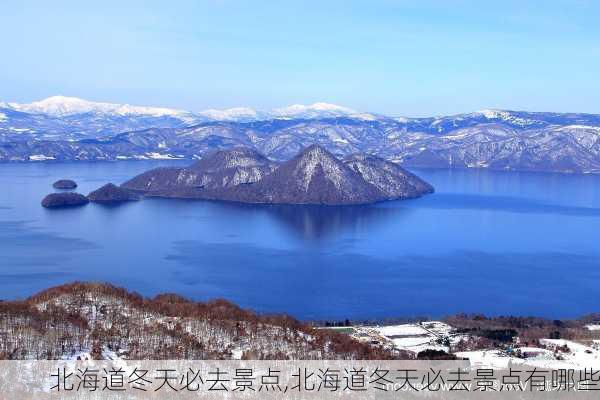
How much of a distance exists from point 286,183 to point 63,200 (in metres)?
23.0

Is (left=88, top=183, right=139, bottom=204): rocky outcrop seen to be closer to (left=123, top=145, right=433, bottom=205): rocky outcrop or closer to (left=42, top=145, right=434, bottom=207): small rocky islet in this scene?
(left=42, top=145, right=434, bottom=207): small rocky islet

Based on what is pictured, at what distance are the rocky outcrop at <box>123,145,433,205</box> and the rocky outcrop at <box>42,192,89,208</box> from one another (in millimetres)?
10934

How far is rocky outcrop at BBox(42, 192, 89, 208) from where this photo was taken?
59.1 m

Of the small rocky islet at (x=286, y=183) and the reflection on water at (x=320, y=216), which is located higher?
the small rocky islet at (x=286, y=183)

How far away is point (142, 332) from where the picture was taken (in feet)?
53.5

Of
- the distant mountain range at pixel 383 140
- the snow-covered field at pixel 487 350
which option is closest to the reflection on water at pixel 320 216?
the snow-covered field at pixel 487 350

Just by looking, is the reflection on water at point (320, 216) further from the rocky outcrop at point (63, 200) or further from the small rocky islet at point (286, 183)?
the rocky outcrop at point (63, 200)

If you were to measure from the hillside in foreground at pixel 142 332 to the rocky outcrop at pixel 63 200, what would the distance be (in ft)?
141

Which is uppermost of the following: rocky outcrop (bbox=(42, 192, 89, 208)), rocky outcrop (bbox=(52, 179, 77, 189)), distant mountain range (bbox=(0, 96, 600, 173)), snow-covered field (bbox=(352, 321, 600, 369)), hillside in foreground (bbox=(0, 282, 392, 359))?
distant mountain range (bbox=(0, 96, 600, 173))

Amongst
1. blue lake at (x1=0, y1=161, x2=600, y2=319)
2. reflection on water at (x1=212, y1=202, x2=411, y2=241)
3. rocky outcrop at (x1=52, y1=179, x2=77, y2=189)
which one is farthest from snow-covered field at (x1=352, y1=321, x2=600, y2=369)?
rocky outcrop at (x1=52, y1=179, x2=77, y2=189)

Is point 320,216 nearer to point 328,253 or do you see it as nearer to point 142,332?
point 328,253

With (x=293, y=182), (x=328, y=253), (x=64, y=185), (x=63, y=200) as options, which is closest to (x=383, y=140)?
(x=293, y=182)

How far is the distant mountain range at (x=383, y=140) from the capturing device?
119312 mm

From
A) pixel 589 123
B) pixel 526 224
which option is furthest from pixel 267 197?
pixel 589 123
